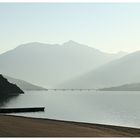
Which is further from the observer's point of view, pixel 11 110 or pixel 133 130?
pixel 11 110

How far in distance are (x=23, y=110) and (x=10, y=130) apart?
163ft

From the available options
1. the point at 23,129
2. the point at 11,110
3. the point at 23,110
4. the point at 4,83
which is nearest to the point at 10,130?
the point at 23,129

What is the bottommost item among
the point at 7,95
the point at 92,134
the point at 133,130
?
the point at 7,95

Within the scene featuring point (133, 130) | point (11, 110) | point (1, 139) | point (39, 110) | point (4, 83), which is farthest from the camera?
point (4, 83)

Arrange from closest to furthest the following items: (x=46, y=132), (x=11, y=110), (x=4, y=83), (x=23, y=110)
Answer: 1. (x=46, y=132)
2. (x=11, y=110)
3. (x=23, y=110)
4. (x=4, y=83)

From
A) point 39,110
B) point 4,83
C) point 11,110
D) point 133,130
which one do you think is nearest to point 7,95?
point 4,83

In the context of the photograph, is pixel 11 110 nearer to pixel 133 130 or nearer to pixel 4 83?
pixel 133 130

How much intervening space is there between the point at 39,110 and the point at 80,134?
57.3m

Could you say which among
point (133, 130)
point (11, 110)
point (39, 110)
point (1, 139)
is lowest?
point (39, 110)

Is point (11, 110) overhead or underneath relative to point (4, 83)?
overhead

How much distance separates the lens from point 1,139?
15781mm

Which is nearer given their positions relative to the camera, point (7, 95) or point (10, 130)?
point (10, 130)

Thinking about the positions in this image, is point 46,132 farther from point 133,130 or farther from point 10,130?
point 133,130

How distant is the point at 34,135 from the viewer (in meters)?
18.5
